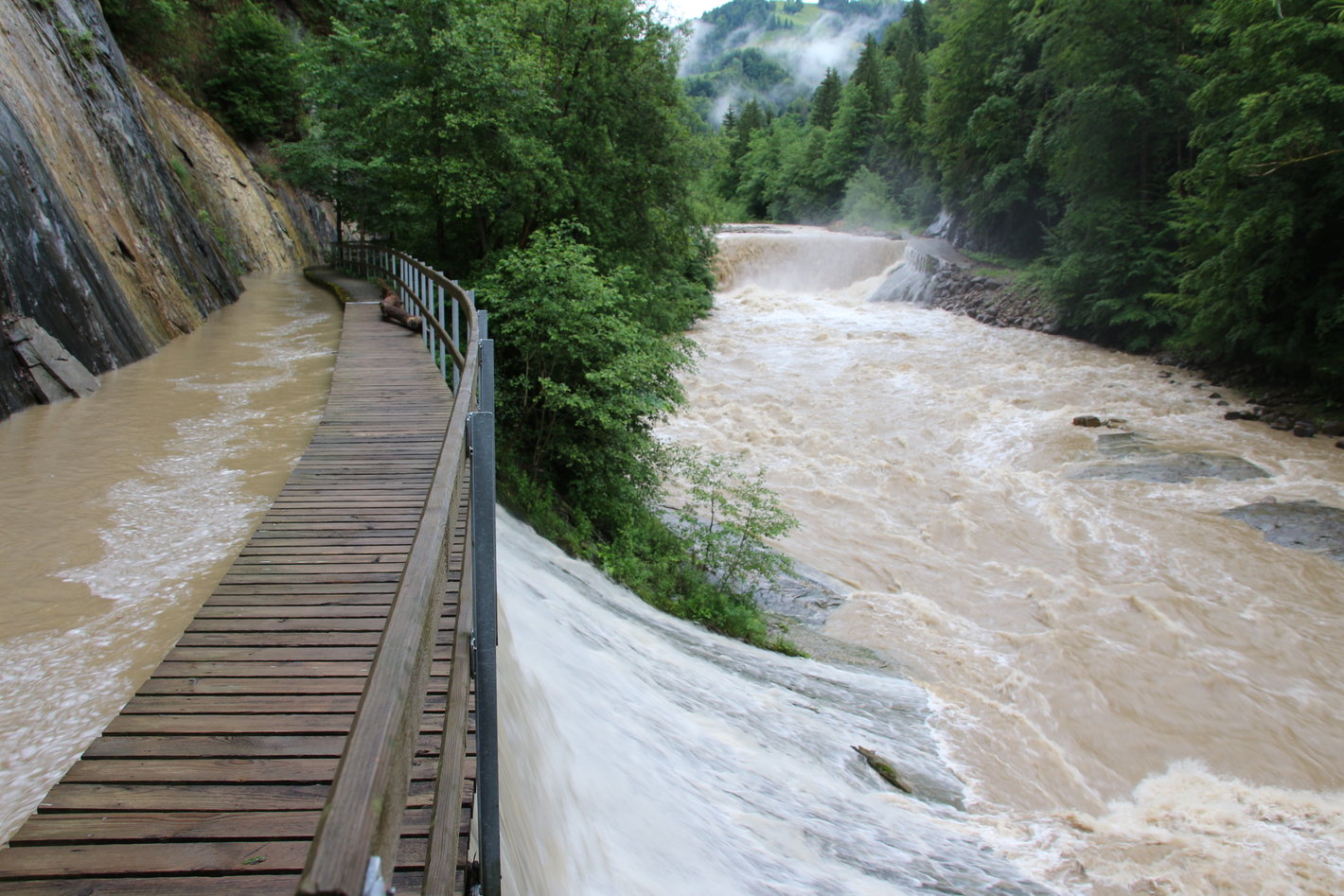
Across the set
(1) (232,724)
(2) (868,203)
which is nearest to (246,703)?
(1) (232,724)

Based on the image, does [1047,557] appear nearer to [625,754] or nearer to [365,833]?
[625,754]

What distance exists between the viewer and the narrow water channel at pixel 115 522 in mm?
3447

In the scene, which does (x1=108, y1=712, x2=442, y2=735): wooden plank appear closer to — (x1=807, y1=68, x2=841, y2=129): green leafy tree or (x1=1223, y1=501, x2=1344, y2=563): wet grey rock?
(x1=1223, y1=501, x2=1344, y2=563): wet grey rock

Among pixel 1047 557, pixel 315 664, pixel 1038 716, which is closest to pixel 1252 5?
pixel 1047 557

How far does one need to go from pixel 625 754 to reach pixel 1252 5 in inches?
749

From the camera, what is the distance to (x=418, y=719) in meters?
1.37

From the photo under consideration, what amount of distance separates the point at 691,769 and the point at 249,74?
108ft

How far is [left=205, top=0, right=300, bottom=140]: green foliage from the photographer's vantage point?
30141 millimetres

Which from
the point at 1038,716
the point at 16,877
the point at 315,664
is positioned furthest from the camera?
the point at 1038,716

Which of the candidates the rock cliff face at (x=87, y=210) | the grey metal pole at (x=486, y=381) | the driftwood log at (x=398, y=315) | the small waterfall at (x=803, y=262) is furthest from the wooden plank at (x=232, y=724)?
the small waterfall at (x=803, y=262)

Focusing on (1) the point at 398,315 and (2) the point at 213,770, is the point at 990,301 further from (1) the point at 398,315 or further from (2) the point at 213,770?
(2) the point at 213,770

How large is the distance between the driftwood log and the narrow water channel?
6.27ft

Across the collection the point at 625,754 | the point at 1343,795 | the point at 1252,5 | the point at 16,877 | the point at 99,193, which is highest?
the point at 1252,5

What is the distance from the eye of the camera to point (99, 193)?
12062mm
